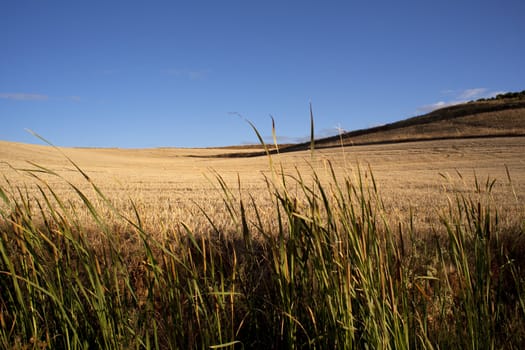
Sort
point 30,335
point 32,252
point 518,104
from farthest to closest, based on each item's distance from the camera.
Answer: point 518,104 → point 30,335 → point 32,252

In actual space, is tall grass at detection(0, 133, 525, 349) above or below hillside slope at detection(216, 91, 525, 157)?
below

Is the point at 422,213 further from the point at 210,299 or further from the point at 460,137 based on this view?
the point at 460,137

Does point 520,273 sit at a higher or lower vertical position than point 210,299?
lower

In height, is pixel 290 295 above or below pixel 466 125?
below

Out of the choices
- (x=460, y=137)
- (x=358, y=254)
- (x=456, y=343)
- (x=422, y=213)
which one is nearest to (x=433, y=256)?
(x=456, y=343)

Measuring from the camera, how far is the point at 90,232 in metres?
4.20

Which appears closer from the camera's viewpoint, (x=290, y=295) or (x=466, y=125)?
(x=290, y=295)

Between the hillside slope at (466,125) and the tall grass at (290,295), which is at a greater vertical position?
the hillside slope at (466,125)

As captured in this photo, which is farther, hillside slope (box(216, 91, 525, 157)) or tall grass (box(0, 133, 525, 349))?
hillside slope (box(216, 91, 525, 157))

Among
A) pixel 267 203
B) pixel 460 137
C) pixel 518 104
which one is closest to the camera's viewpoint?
pixel 267 203

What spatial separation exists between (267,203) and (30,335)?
5588 millimetres

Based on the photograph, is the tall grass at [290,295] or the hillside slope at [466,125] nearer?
the tall grass at [290,295]

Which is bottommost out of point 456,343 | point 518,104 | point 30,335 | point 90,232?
point 456,343

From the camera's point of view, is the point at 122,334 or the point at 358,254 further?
the point at 122,334
